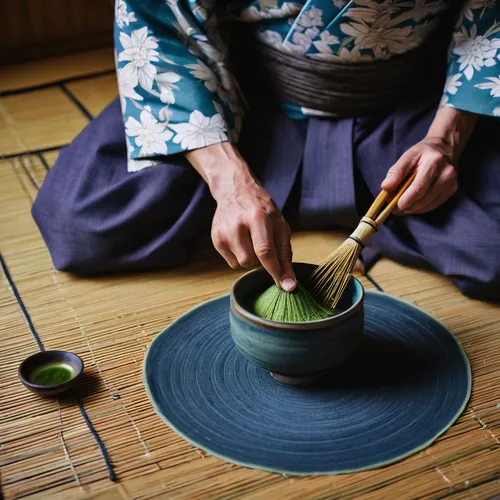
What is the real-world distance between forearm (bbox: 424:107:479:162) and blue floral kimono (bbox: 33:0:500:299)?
0.11ft

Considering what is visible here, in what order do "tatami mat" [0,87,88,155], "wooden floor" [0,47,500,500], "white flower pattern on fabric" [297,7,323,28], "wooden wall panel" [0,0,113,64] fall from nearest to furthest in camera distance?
"wooden floor" [0,47,500,500], "white flower pattern on fabric" [297,7,323,28], "tatami mat" [0,87,88,155], "wooden wall panel" [0,0,113,64]

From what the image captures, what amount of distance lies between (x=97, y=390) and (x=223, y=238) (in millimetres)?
388

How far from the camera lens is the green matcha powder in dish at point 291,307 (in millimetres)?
1450

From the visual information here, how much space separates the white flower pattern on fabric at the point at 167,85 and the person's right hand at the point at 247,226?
0.22 meters

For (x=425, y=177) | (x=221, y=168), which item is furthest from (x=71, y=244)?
(x=425, y=177)

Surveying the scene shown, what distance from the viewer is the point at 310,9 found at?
6.04 ft

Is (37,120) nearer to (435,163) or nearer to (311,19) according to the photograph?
(311,19)

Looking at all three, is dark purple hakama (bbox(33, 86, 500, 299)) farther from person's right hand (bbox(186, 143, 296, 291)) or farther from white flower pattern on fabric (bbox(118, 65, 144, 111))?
person's right hand (bbox(186, 143, 296, 291))

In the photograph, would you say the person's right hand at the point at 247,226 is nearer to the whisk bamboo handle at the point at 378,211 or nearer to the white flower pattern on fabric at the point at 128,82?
the whisk bamboo handle at the point at 378,211

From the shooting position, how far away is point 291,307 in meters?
1.46

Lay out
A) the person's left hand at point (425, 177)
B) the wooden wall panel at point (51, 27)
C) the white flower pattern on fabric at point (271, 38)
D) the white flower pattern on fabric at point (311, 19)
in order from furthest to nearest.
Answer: the wooden wall panel at point (51, 27)
the white flower pattern on fabric at point (271, 38)
the white flower pattern on fabric at point (311, 19)
the person's left hand at point (425, 177)

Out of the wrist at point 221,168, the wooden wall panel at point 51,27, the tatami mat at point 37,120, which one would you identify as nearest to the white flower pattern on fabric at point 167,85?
the wrist at point 221,168

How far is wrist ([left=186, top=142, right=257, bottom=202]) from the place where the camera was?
1.72 meters

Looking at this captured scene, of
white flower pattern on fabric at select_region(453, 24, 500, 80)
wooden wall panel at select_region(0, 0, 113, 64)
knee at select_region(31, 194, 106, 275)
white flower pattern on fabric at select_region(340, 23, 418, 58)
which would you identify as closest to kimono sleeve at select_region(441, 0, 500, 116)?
white flower pattern on fabric at select_region(453, 24, 500, 80)
